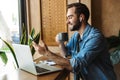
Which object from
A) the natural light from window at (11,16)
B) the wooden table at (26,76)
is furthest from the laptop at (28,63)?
the natural light from window at (11,16)

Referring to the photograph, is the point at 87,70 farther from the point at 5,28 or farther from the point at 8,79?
the point at 5,28

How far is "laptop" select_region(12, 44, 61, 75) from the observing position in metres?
1.62

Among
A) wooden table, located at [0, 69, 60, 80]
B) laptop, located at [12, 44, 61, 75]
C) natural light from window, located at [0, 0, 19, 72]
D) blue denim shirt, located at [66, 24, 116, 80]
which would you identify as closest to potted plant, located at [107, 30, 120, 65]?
blue denim shirt, located at [66, 24, 116, 80]

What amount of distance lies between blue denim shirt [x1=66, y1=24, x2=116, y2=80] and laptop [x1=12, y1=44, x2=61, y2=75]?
240 millimetres

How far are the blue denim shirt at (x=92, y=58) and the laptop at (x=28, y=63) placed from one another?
24cm

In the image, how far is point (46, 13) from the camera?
3.13m

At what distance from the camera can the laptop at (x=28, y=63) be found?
1.62 metres

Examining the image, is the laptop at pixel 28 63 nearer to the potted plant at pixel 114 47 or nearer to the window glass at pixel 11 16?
the potted plant at pixel 114 47

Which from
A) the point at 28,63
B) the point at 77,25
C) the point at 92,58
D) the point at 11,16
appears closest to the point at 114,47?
the point at 77,25

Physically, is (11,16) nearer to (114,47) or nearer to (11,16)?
(11,16)

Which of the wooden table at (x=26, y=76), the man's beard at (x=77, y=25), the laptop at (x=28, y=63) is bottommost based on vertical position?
the wooden table at (x=26, y=76)

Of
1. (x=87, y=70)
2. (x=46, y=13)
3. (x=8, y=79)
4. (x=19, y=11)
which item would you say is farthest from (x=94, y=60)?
(x=19, y=11)

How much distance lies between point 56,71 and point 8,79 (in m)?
0.41

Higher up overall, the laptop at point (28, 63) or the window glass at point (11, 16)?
the window glass at point (11, 16)
